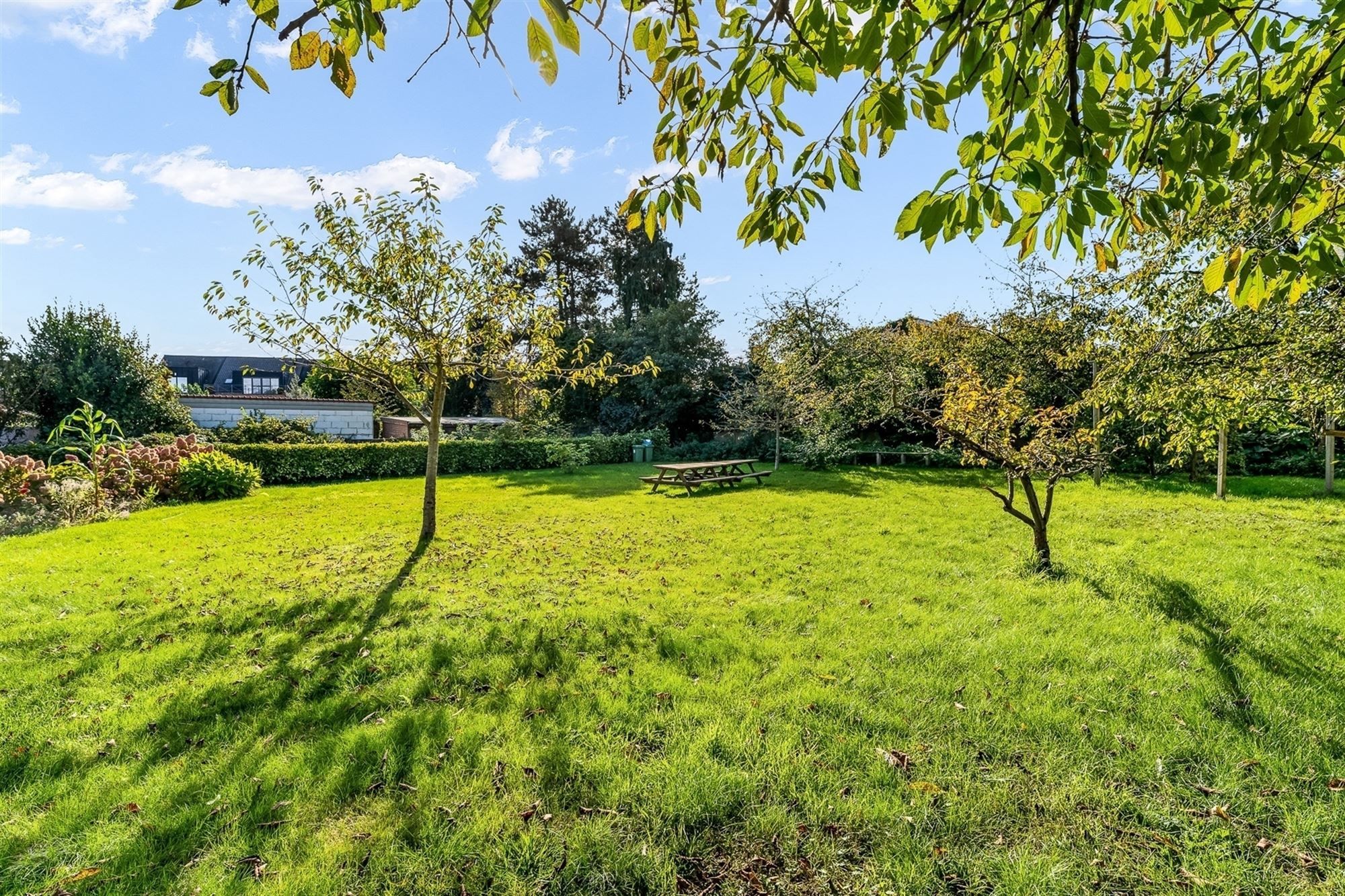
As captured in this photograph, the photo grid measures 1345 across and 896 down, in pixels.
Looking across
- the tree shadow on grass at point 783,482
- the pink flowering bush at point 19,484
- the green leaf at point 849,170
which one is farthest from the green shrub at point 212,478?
the green leaf at point 849,170

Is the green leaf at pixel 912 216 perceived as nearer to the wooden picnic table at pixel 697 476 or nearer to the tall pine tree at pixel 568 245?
the wooden picnic table at pixel 697 476

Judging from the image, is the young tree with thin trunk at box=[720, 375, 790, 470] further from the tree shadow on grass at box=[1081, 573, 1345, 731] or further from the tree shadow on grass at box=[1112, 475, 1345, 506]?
the tree shadow on grass at box=[1081, 573, 1345, 731]

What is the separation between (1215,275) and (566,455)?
18325 millimetres

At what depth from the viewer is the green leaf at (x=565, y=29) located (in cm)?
134

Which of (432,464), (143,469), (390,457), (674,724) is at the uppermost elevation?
(432,464)

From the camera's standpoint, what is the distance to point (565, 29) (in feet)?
4.51

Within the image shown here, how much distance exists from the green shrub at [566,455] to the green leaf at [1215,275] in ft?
58.2

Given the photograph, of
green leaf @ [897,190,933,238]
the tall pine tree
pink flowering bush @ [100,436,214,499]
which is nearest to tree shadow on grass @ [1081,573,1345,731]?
green leaf @ [897,190,933,238]

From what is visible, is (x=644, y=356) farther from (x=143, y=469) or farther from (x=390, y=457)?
(x=143, y=469)

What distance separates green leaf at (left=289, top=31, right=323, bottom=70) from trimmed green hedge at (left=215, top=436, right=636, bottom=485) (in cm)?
1540

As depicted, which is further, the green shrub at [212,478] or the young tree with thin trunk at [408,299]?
the green shrub at [212,478]

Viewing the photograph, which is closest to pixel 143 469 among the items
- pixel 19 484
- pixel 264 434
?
pixel 19 484

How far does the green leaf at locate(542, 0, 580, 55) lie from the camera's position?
1343 millimetres

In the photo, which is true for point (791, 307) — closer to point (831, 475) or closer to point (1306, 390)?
point (831, 475)
